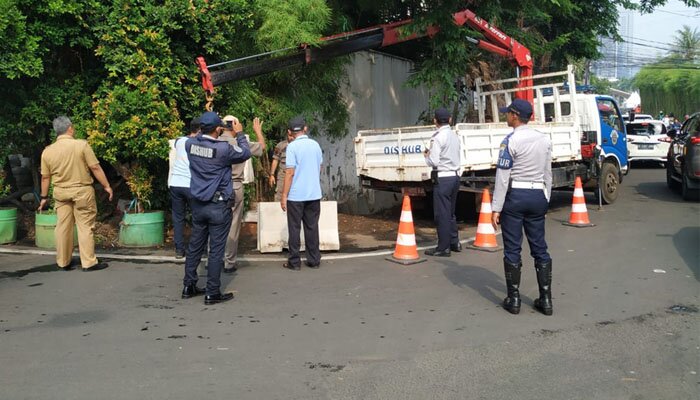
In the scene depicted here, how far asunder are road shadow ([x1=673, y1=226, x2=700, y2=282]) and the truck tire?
9.78ft

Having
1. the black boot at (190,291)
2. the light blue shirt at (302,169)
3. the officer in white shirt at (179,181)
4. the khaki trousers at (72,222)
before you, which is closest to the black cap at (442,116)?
the light blue shirt at (302,169)

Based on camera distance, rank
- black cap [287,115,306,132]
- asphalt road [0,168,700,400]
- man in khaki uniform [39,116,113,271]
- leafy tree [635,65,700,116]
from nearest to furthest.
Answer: asphalt road [0,168,700,400], man in khaki uniform [39,116,113,271], black cap [287,115,306,132], leafy tree [635,65,700,116]

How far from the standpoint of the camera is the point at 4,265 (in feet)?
24.8

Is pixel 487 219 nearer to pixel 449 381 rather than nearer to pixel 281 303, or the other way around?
pixel 281 303

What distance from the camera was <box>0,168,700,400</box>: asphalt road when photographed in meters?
4.01

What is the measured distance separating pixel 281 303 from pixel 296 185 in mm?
1777

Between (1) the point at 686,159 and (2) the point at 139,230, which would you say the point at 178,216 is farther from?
(1) the point at 686,159

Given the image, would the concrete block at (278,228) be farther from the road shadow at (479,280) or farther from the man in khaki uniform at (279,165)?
the road shadow at (479,280)

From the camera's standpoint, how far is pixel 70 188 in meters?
7.25

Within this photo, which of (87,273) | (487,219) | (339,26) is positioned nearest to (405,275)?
(487,219)

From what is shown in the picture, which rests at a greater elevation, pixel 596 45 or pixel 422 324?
pixel 596 45

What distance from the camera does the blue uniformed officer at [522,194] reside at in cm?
541

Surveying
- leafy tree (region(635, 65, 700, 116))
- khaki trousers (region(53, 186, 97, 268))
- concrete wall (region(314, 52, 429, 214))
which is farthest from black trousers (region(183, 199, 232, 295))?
leafy tree (region(635, 65, 700, 116))

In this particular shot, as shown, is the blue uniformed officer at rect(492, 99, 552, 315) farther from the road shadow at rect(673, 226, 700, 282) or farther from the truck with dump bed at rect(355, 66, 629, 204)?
the truck with dump bed at rect(355, 66, 629, 204)
